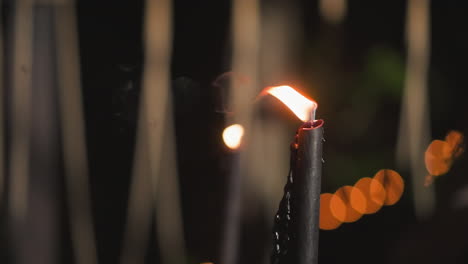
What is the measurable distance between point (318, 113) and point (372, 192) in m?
0.32

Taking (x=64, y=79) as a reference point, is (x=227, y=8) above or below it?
above

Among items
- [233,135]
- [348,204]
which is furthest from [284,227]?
[348,204]

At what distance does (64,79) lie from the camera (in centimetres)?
98

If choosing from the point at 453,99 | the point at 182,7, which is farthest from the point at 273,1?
the point at 453,99

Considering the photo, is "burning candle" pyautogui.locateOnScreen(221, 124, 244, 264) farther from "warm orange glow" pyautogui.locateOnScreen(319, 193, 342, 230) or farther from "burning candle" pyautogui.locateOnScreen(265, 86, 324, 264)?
"burning candle" pyautogui.locateOnScreen(265, 86, 324, 264)

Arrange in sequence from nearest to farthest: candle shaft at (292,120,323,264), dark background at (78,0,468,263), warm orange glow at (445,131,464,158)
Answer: candle shaft at (292,120,323,264), dark background at (78,0,468,263), warm orange glow at (445,131,464,158)

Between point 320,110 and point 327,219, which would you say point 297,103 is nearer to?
point 320,110

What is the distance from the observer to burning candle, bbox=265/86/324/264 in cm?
34

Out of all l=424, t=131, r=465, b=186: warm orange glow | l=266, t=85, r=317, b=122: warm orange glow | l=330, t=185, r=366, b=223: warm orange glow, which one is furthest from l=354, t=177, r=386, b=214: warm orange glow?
l=266, t=85, r=317, b=122: warm orange glow

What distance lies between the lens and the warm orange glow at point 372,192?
4.25 feet

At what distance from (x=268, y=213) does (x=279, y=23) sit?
0.48 metres

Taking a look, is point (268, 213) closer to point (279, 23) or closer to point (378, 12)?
point (279, 23)

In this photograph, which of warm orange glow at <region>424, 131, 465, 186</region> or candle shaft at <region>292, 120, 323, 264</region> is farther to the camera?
warm orange glow at <region>424, 131, 465, 186</region>

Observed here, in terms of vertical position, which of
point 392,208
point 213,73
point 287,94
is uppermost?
point 213,73
